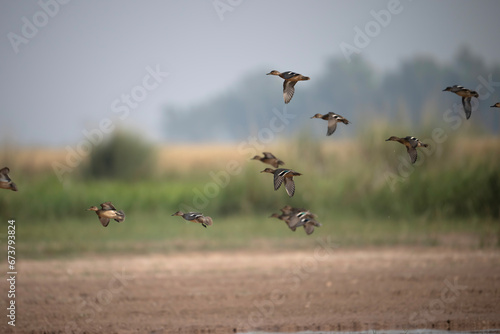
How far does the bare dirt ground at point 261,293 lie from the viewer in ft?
30.7

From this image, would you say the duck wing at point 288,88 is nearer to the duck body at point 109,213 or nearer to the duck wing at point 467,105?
the duck wing at point 467,105

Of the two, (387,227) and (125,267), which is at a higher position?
(387,227)

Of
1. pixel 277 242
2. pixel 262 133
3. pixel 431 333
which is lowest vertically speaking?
pixel 431 333

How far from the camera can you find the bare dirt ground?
9.35m

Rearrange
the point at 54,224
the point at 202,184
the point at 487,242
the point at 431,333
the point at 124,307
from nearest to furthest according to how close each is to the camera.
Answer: the point at 431,333 → the point at 124,307 → the point at 487,242 → the point at 54,224 → the point at 202,184

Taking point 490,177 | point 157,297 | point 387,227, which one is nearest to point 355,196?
point 387,227

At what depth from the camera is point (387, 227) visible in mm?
16516

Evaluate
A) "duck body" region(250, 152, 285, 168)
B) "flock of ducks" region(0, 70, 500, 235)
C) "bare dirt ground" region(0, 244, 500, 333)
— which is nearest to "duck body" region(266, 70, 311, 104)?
"flock of ducks" region(0, 70, 500, 235)

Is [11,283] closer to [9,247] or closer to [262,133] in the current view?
[9,247]

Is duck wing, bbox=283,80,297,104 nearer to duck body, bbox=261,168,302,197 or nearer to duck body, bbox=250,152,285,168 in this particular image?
duck body, bbox=261,168,302,197

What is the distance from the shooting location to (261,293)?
10.8 metres

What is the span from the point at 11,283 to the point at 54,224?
591 cm

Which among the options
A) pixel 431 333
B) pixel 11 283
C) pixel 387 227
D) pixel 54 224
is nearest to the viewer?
pixel 431 333

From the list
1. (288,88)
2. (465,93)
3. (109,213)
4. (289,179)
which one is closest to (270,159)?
(288,88)
